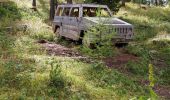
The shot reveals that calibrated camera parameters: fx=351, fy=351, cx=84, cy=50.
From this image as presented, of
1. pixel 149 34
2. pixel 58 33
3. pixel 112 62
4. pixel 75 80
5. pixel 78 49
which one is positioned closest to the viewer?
pixel 75 80

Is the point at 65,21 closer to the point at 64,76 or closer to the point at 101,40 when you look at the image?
the point at 101,40

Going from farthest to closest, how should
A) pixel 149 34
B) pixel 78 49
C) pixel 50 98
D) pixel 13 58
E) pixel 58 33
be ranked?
pixel 149 34, pixel 58 33, pixel 78 49, pixel 13 58, pixel 50 98

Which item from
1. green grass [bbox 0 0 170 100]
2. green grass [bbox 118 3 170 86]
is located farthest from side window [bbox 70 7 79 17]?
green grass [bbox 118 3 170 86]

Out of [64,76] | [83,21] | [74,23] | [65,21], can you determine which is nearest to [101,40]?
[83,21]

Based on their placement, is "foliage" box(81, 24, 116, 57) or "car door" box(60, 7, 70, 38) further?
"car door" box(60, 7, 70, 38)

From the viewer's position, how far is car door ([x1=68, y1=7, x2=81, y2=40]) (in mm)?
15664

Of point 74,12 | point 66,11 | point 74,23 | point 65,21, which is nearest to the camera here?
point 74,23

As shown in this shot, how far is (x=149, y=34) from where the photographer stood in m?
20.5

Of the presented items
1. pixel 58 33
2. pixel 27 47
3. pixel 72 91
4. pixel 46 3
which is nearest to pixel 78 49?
pixel 27 47

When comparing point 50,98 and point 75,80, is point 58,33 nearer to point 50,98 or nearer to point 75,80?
point 75,80

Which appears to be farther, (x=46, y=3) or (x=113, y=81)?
(x=46, y=3)

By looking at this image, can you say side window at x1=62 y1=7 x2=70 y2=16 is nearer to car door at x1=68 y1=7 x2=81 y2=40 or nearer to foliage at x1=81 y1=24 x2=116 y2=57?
A: car door at x1=68 y1=7 x2=81 y2=40

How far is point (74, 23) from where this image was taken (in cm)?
1602

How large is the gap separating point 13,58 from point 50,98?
3.64 metres
